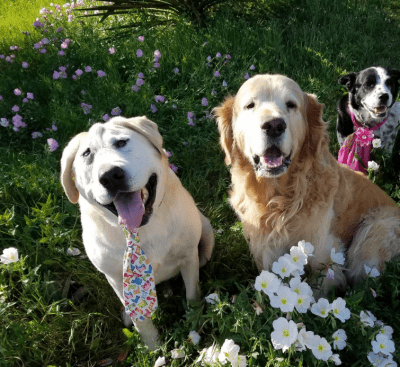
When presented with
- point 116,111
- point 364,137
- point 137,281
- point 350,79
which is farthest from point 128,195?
point 350,79

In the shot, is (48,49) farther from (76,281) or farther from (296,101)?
(296,101)

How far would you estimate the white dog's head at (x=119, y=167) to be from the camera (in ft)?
5.29

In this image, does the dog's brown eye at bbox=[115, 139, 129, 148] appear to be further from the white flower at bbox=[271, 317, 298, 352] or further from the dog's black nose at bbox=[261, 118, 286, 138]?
the white flower at bbox=[271, 317, 298, 352]

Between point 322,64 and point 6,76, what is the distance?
3.84m

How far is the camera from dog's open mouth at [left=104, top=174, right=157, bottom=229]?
1.71 metres

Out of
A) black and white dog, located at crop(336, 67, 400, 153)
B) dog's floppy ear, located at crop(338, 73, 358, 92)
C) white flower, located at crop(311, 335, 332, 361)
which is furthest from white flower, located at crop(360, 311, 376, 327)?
dog's floppy ear, located at crop(338, 73, 358, 92)

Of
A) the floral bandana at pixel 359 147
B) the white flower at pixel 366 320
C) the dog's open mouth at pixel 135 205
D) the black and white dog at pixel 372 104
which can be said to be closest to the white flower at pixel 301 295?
the white flower at pixel 366 320

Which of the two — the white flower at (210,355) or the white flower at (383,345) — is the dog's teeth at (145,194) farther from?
the white flower at (383,345)

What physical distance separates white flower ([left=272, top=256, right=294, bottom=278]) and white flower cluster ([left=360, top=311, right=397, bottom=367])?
1.27 feet

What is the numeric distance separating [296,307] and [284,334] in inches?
5.5

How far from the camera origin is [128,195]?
1.76m

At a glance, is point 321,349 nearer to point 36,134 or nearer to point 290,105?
point 290,105

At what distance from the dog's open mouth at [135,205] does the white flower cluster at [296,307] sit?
618 mm

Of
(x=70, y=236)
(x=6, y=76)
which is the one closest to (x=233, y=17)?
(x=6, y=76)
